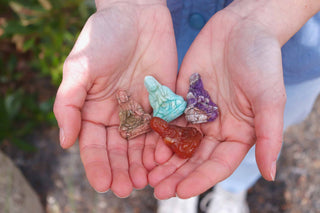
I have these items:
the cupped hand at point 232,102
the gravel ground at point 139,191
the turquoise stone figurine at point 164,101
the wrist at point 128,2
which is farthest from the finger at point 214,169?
the gravel ground at point 139,191

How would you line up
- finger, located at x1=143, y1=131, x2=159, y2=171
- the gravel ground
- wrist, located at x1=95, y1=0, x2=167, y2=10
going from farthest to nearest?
the gravel ground, wrist, located at x1=95, y1=0, x2=167, y2=10, finger, located at x1=143, y1=131, x2=159, y2=171

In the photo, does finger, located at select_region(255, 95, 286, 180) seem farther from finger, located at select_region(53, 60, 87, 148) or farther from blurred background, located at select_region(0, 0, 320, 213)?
blurred background, located at select_region(0, 0, 320, 213)

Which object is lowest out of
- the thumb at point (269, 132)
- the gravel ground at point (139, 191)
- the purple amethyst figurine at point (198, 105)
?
the gravel ground at point (139, 191)

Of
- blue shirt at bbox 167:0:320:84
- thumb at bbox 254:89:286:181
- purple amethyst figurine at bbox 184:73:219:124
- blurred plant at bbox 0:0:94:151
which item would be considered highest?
blue shirt at bbox 167:0:320:84

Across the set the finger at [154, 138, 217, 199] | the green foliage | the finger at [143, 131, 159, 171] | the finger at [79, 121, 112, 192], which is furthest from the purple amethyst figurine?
the green foliage

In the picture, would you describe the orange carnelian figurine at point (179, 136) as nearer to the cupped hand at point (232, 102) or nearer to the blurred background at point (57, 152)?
the cupped hand at point (232, 102)

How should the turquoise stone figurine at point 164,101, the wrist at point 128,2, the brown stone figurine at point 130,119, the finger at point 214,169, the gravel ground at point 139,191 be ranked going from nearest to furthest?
the finger at point 214,169
the brown stone figurine at point 130,119
the turquoise stone figurine at point 164,101
the wrist at point 128,2
the gravel ground at point 139,191

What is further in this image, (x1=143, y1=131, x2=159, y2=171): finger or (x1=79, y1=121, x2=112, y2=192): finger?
(x1=143, y1=131, x2=159, y2=171): finger

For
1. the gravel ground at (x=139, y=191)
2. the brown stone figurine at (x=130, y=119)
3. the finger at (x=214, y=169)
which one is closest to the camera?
the finger at (x=214, y=169)
